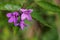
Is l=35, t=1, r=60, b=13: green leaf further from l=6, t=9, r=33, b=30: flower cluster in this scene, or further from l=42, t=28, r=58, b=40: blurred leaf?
l=42, t=28, r=58, b=40: blurred leaf

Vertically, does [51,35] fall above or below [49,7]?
below

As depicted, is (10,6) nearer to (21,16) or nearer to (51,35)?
(21,16)

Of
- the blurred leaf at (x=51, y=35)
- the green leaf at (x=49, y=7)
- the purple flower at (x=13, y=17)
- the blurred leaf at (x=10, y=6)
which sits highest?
the blurred leaf at (x=10, y=6)

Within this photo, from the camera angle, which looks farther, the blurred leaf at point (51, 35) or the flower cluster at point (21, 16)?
the blurred leaf at point (51, 35)

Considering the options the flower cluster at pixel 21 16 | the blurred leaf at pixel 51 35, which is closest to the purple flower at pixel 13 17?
the flower cluster at pixel 21 16

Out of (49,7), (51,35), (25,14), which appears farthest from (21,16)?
(51,35)

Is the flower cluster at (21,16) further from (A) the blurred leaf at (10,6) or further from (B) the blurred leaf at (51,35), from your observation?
(B) the blurred leaf at (51,35)

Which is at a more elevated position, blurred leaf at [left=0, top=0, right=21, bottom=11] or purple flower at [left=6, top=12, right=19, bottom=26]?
A: blurred leaf at [left=0, top=0, right=21, bottom=11]

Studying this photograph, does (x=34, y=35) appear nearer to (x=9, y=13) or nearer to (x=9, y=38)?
(x=9, y=38)

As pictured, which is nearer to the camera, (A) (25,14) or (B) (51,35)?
(A) (25,14)

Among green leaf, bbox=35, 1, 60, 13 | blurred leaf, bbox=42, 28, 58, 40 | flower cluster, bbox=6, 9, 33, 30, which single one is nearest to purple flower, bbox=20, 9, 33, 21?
flower cluster, bbox=6, 9, 33, 30

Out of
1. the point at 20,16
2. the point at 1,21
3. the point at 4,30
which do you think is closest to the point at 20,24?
the point at 20,16
